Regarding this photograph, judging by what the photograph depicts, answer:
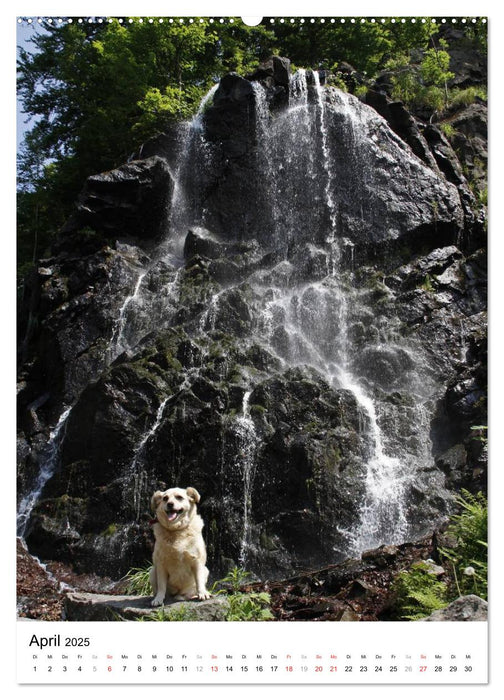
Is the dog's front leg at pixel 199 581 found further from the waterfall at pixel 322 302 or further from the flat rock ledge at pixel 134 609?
the waterfall at pixel 322 302

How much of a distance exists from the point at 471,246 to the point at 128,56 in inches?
322

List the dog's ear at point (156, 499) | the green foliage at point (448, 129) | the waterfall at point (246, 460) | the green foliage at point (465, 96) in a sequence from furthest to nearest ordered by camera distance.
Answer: the green foliage at point (465, 96), the green foliage at point (448, 129), the waterfall at point (246, 460), the dog's ear at point (156, 499)

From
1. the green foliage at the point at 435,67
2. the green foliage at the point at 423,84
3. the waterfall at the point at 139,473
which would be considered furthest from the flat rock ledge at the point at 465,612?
the green foliage at the point at 423,84

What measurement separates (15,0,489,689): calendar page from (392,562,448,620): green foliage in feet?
0.08

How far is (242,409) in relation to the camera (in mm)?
9344

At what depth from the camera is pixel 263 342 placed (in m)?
11.0

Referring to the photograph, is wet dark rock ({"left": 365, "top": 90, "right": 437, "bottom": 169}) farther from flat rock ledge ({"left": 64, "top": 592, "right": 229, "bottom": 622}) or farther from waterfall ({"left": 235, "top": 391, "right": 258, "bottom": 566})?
flat rock ledge ({"left": 64, "top": 592, "right": 229, "bottom": 622})

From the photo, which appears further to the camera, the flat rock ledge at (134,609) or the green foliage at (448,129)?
the green foliage at (448,129)

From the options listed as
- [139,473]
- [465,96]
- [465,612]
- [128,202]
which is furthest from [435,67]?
[465,612]

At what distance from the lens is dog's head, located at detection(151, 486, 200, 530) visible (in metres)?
4.86

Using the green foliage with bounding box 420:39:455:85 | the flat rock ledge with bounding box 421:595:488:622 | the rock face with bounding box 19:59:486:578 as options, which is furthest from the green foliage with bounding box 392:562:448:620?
the green foliage with bounding box 420:39:455:85

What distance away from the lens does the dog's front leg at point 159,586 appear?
4.94m

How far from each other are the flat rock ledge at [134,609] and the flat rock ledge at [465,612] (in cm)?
152

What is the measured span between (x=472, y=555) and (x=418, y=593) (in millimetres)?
566
